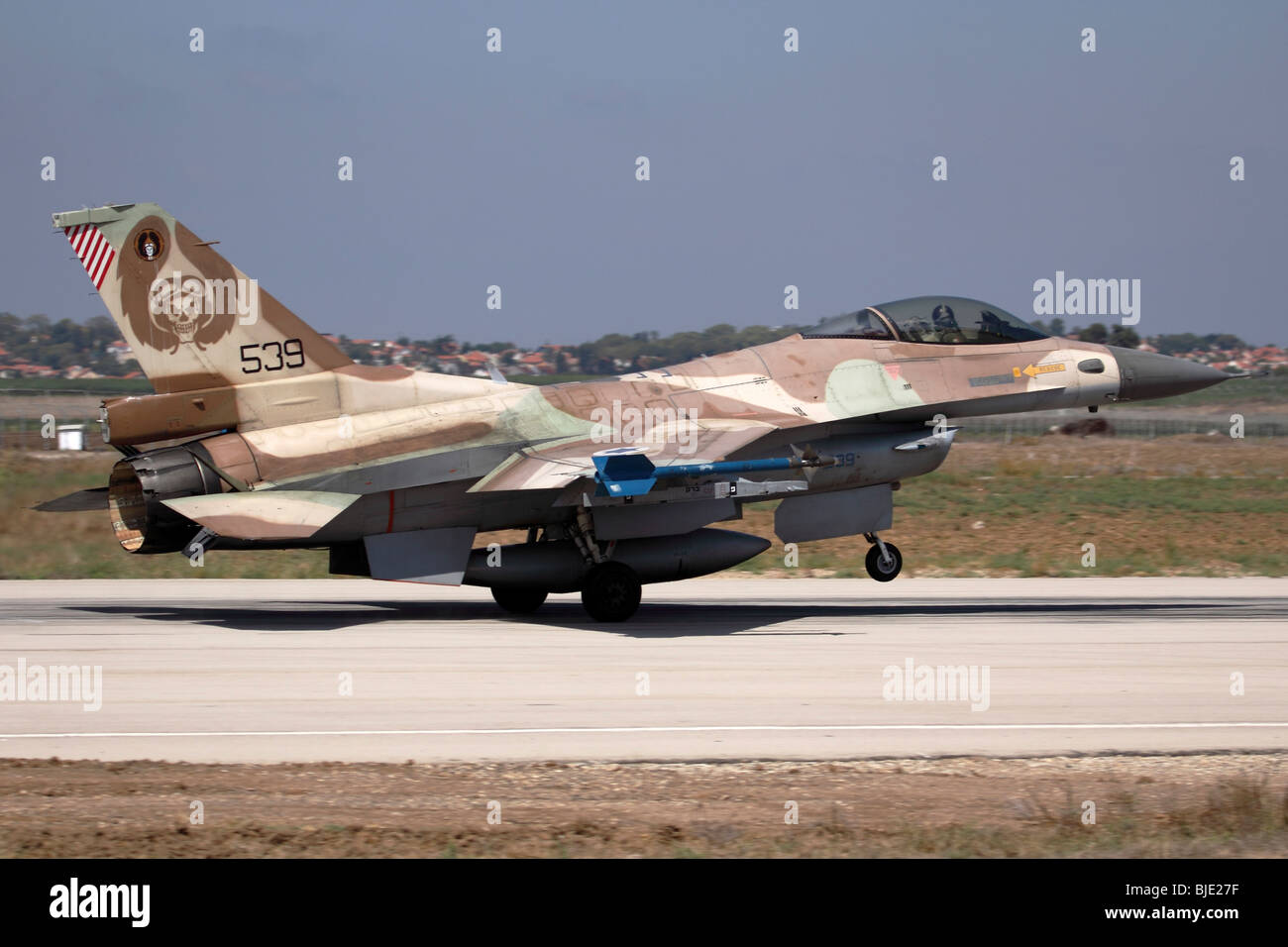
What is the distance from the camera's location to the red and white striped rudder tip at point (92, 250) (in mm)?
15555

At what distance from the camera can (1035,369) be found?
18141 millimetres

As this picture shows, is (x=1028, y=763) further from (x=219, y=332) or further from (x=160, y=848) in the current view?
(x=219, y=332)

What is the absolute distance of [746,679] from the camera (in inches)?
494

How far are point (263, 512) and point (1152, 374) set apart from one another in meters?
12.7

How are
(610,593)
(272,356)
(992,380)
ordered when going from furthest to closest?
(992,380) < (610,593) < (272,356)

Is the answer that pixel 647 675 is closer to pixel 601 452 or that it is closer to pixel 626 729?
pixel 626 729

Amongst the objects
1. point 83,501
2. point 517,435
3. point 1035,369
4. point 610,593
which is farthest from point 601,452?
point 83,501

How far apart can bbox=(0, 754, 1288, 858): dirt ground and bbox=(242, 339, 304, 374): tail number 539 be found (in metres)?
7.64

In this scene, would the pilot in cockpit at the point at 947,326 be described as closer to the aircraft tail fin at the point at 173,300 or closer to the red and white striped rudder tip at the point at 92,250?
the aircraft tail fin at the point at 173,300

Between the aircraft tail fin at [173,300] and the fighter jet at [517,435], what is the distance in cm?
2
